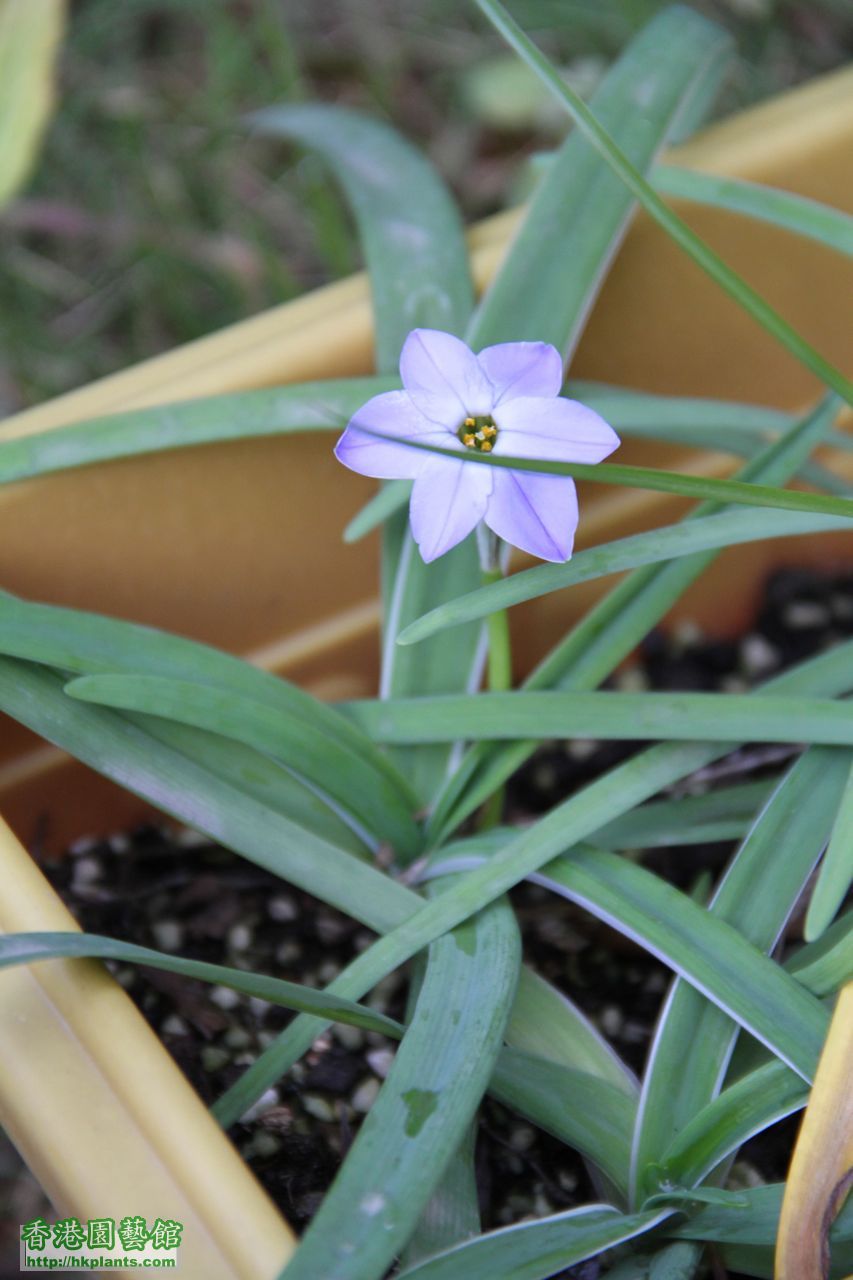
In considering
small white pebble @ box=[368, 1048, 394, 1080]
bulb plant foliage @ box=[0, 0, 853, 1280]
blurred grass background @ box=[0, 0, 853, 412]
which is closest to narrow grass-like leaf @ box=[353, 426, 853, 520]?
bulb plant foliage @ box=[0, 0, 853, 1280]

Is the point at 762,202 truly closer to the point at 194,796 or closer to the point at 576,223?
the point at 576,223

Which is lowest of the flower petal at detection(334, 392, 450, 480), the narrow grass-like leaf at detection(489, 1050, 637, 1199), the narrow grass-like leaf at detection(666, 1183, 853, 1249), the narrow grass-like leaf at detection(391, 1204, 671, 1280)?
the narrow grass-like leaf at detection(666, 1183, 853, 1249)

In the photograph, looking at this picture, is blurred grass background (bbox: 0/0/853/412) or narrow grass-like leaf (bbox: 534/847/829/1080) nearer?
narrow grass-like leaf (bbox: 534/847/829/1080)

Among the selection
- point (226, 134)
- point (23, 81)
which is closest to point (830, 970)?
point (23, 81)

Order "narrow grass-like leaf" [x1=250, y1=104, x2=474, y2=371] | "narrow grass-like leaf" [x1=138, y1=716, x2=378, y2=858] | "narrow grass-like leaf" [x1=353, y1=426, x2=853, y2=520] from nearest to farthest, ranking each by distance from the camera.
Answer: "narrow grass-like leaf" [x1=353, y1=426, x2=853, y2=520]
"narrow grass-like leaf" [x1=138, y1=716, x2=378, y2=858]
"narrow grass-like leaf" [x1=250, y1=104, x2=474, y2=371]

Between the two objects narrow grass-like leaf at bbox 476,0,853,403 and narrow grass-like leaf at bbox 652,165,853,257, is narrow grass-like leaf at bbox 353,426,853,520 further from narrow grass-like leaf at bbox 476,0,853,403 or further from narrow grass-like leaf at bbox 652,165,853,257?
narrow grass-like leaf at bbox 652,165,853,257

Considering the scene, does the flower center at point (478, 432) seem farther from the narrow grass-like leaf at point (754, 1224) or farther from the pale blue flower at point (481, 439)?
the narrow grass-like leaf at point (754, 1224)

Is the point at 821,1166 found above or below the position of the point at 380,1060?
below
